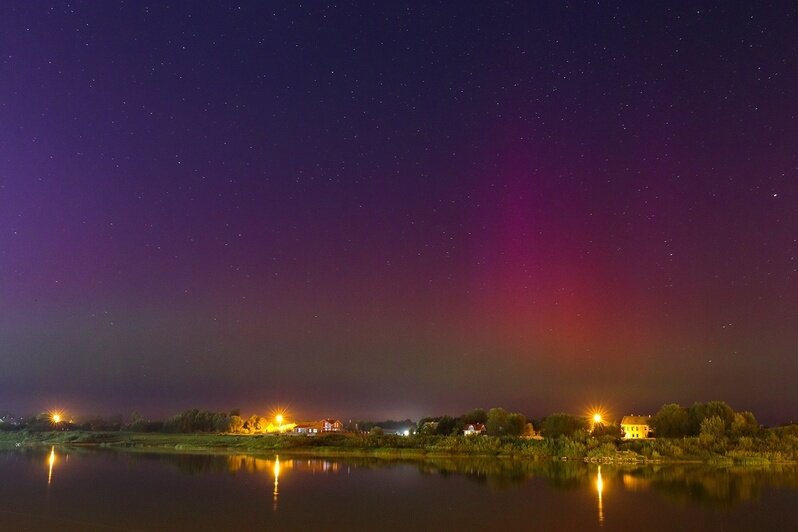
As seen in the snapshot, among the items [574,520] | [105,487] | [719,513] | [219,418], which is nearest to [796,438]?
[719,513]

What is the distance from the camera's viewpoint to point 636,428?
10056cm

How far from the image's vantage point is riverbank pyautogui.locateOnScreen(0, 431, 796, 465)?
213 ft

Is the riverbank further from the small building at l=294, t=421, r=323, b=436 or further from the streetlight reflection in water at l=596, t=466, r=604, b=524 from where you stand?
the small building at l=294, t=421, r=323, b=436

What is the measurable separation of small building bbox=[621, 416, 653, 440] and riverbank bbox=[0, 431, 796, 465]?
2906 centimetres

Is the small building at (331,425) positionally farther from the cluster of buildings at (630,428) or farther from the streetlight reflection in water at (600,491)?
the streetlight reflection in water at (600,491)

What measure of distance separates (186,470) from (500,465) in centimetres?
2826

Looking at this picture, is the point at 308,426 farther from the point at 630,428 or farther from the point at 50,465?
the point at 50,465

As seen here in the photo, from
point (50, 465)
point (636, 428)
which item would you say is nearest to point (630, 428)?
point (636, 428)

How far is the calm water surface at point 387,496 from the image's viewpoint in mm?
29328

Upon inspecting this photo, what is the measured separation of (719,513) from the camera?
33.9m

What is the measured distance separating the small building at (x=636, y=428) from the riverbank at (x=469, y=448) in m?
29.1

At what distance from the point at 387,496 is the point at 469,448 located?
35.9 metres

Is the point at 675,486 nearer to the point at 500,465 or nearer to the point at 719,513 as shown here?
the point at 719,513

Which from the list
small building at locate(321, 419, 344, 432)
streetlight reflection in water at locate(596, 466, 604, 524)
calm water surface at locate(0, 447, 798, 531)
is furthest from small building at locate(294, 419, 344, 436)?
streetlight reflection in water at locate(596, 466, 604, 524)
